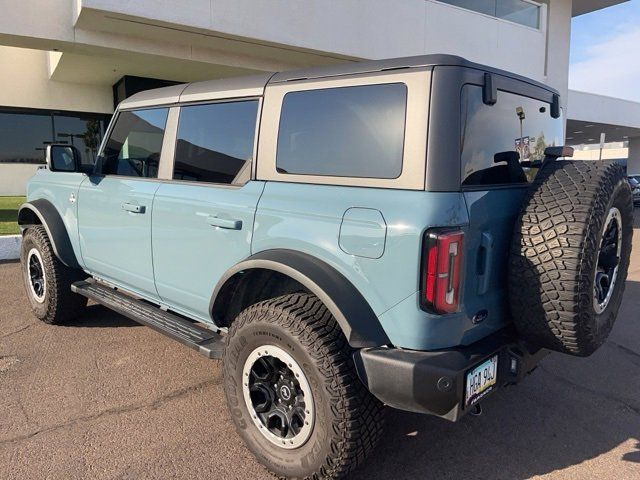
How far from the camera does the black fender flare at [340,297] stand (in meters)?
2.09

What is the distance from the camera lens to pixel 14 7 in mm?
7633

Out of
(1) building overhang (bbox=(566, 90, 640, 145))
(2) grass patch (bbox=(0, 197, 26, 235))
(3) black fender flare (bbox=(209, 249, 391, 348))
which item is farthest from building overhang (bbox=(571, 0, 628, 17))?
(3) black fender flare (bbox=(209, 249, 391, 348))

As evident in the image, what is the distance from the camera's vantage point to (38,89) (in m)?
13.2

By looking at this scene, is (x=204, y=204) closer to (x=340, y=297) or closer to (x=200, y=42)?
(x=340, y=297)

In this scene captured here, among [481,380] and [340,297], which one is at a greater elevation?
[340,297]

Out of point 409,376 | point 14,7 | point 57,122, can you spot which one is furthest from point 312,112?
point 57,122

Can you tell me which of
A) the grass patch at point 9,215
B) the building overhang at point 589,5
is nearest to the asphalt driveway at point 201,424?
the grass patch at point 9,215

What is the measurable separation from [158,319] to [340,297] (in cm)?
162

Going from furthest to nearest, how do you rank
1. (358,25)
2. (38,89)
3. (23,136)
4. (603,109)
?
(603,109), (23,136), (38,89), (358,25)

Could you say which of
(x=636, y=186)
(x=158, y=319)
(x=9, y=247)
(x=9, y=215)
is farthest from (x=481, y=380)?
(x=636, y=186)

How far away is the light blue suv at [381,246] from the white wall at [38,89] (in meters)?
12.4

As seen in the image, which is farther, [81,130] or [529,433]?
[81,130]

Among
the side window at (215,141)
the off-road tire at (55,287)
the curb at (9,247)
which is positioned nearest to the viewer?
the side window at (215,141)

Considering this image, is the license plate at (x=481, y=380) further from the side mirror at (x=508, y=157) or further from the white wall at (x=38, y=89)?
the white wall at (x=38, y=89)
